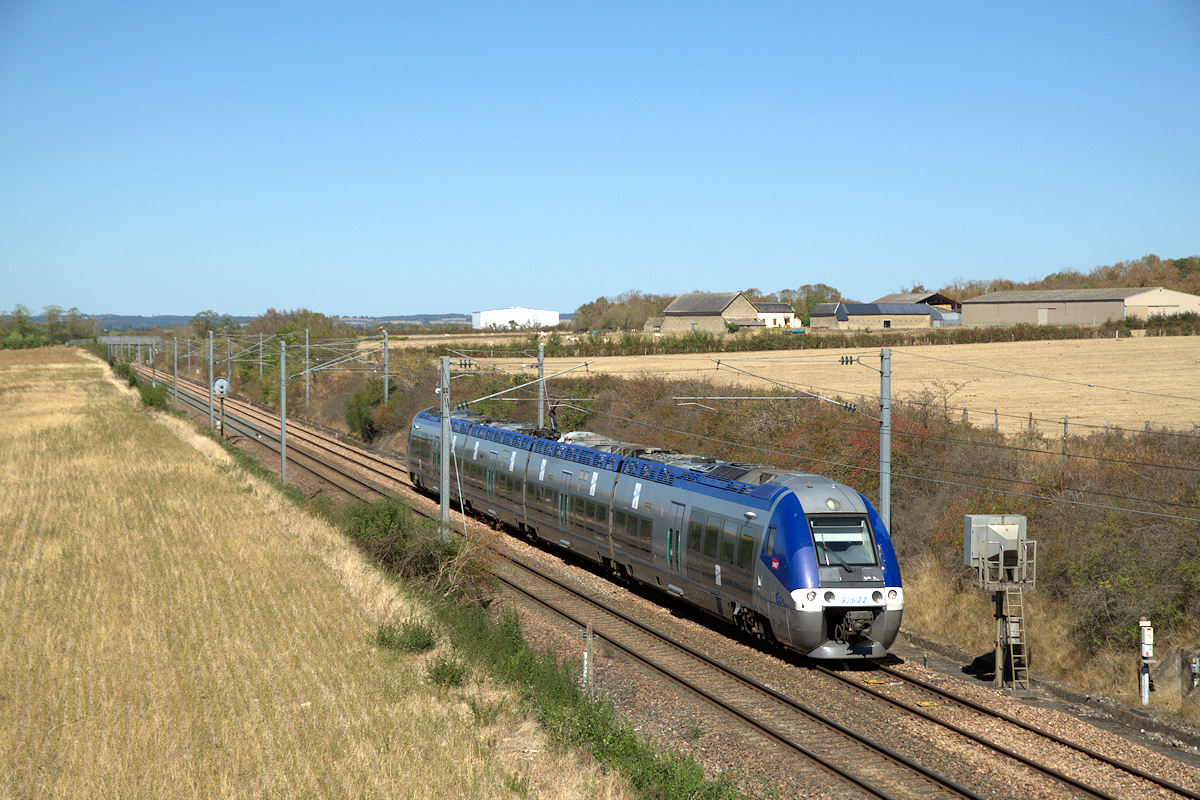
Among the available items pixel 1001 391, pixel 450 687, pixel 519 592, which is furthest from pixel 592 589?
pixel 1001 391

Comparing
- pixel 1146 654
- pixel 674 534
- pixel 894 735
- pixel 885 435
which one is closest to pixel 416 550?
pixel 674 534

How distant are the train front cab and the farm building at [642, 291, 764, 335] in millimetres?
77100

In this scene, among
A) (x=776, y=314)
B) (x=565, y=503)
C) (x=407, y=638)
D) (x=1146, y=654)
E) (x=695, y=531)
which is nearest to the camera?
(x=1146, y=654)

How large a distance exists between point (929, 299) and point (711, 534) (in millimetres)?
121729

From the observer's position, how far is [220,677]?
15711mm

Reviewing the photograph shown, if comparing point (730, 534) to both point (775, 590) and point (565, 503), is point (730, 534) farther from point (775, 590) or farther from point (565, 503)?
point (565, 503)

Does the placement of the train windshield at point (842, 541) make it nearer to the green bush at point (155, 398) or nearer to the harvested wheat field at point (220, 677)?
the harvested wheat field at point (220, 677)

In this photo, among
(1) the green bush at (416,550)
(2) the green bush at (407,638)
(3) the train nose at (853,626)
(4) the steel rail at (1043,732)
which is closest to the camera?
(4) the steel rail at (1043,732)

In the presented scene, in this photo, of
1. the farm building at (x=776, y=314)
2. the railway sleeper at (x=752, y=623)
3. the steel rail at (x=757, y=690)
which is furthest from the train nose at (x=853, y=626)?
the farm building at (x=776, y=314)

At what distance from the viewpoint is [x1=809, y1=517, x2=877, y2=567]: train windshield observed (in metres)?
17.2

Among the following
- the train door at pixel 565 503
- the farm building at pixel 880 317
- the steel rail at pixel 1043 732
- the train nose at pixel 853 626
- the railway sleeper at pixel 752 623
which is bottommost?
the steel rail at pixel 1043 732

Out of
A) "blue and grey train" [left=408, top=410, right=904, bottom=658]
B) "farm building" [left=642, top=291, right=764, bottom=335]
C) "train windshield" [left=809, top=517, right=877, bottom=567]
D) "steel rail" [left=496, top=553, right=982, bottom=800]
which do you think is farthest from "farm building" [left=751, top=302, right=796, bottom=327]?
"train windshield" [left=809, top=517, right=877, bottom=567]

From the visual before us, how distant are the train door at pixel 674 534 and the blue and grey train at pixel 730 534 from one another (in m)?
0.02

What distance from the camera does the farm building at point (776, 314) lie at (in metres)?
121
